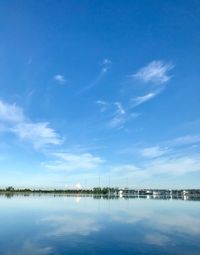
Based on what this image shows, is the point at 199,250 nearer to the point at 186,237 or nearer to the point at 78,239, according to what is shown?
the point at 186,237

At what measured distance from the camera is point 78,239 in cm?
3838

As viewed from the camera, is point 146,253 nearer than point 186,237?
Yes

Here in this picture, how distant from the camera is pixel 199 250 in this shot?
32.8 metres

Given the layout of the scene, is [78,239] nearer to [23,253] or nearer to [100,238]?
[100,238]

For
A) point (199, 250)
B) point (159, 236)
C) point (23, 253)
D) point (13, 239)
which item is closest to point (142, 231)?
point (159, 236)

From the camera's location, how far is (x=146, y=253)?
3139 centimetres

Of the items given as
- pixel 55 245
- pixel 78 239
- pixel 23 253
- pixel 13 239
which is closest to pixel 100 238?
pixel 78 239

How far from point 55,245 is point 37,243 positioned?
6.59ft

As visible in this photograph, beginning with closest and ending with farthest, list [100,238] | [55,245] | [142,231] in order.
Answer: [55,245], [100,238], [142,231]

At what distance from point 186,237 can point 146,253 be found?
1129 centimetres

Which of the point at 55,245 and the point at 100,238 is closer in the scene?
the point at 55,245

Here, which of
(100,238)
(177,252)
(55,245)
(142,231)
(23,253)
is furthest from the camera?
(142,231)

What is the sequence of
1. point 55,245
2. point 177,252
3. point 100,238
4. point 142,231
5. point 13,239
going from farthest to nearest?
1. point 142,231
2. point 100,238
3. point 13,239
4. point 55,245
5. point 177,252

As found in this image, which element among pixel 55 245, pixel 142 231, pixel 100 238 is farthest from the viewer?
pixel 142 231
